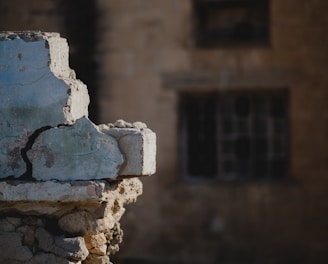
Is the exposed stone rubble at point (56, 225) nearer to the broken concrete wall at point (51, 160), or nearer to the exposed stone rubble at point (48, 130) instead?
the broken concrete wall at point (51, 160)

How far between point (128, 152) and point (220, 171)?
6939 mm

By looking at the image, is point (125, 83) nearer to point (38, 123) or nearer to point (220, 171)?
point (220, 171)

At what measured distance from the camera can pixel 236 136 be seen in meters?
12.1

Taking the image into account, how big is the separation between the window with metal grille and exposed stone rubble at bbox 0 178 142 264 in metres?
6.78

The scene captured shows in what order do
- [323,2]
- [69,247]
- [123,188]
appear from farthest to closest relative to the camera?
[323,2], [123,188], [69,247]

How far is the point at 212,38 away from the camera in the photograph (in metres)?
12.3

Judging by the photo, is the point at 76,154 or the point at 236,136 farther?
the point at 236,136

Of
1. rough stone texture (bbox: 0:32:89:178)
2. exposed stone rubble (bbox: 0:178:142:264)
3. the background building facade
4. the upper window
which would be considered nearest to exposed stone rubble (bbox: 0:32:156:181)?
rough stone texture (bbox: 0:32:89:178)

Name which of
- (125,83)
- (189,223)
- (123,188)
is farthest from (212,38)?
(123,188)

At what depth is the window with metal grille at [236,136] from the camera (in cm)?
1209

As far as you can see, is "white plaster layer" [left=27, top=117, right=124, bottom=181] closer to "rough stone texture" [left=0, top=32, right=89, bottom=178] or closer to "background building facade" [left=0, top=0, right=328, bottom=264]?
"rough stone texture" [left=0, top=32, right=89, bottom=178]

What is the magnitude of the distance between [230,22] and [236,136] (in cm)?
147

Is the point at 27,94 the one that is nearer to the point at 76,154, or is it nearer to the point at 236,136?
the point at 76,154

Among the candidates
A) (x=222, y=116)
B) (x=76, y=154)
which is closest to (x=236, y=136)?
(x=222, y=116)
